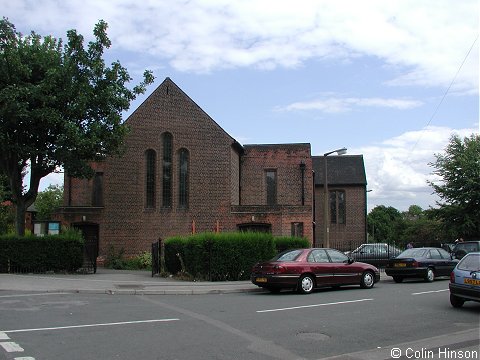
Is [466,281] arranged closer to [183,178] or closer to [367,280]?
[367,280]

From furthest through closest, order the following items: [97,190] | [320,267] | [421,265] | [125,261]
Answer: [97,190] < [125,261] < [421,265] < [320,267]

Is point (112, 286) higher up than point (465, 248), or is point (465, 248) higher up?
point (465, 248)

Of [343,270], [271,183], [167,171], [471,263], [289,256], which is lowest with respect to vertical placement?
[343,270]

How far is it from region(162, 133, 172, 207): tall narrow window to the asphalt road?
16719 mm

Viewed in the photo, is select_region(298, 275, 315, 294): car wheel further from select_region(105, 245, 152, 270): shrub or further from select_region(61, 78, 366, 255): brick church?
select_region(105, 245, 152, 270): shrub

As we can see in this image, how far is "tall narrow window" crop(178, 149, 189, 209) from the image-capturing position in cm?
3116

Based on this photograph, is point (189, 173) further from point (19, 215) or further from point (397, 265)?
point (397, 265)

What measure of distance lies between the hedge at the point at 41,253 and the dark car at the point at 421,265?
544 inches

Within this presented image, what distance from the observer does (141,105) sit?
31703 mm

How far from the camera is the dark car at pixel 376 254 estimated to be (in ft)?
89.7

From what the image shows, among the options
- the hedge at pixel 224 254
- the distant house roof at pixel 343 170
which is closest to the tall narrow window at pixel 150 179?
the hedge at pixel 224 254

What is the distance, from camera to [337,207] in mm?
48594

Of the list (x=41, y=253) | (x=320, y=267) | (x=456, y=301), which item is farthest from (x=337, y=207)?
(x=456, y=301)

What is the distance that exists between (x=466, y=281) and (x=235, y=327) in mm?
5735
